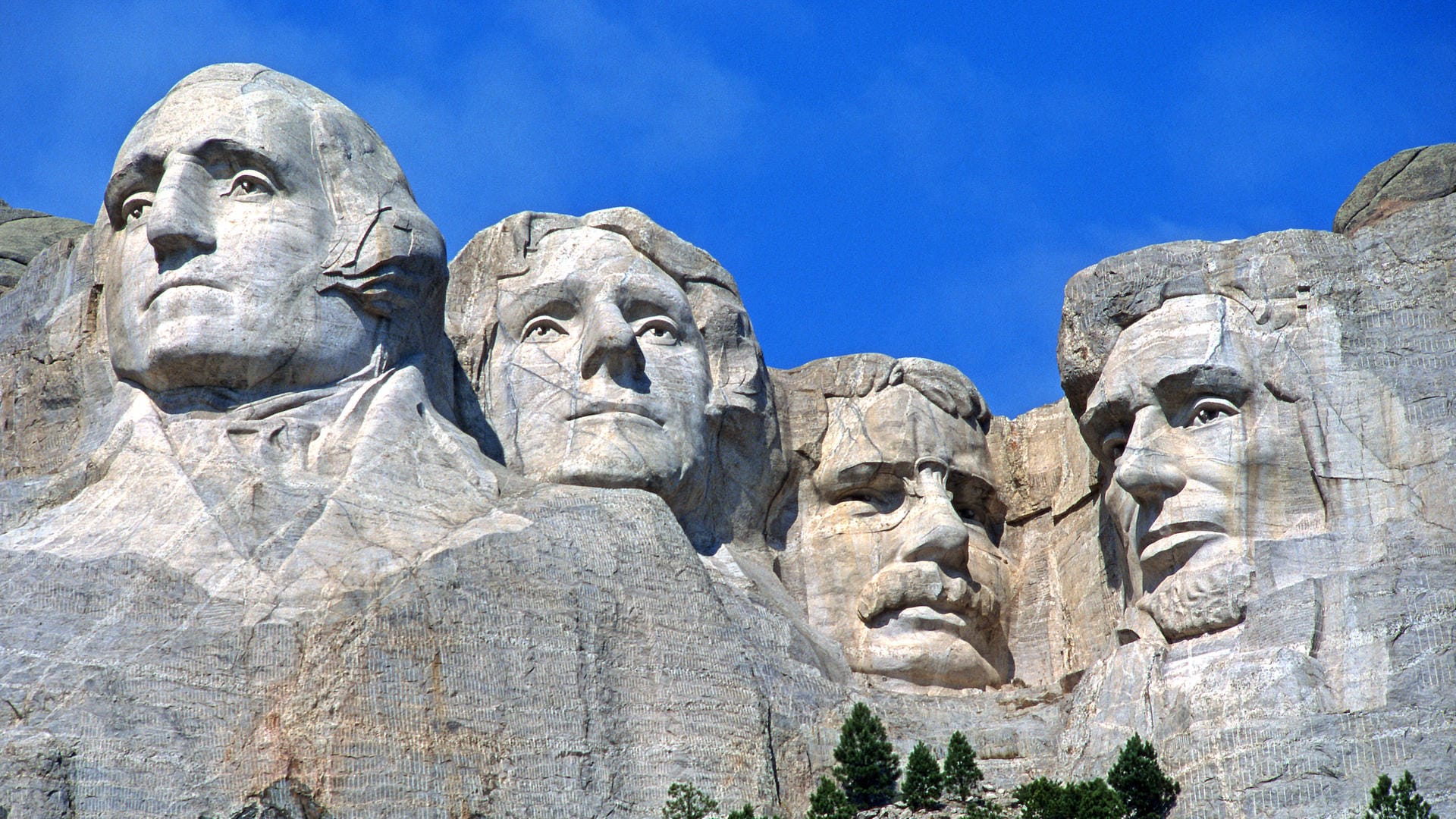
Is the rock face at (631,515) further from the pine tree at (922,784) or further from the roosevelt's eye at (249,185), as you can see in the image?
the pine tree at (922,784)

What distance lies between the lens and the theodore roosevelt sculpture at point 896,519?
20.7m

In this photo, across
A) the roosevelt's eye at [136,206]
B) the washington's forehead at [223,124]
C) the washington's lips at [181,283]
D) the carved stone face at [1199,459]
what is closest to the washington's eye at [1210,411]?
the carved stone face at [1199,459]

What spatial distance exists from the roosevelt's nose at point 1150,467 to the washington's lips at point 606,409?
344 cm

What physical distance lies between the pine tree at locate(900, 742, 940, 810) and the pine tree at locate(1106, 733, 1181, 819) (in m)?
1.05

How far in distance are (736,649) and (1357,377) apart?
4585mm

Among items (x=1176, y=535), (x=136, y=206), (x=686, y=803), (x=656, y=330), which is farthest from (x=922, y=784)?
(x=136, y=206)

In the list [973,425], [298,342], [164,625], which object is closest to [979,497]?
[973,425]

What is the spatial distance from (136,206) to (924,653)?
638 cm

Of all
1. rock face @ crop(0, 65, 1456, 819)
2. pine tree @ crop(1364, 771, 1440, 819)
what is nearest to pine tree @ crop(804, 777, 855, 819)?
rock face @ crop(0, 65, 1456, 819)

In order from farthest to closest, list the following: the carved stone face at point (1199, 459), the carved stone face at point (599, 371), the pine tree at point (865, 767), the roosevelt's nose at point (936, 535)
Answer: the roosevelt's nose at point (936, 535)
the carved stone face at point (599, 371)
the carved stone face at point (1199, 459)
the pine tree at point (865, 767)

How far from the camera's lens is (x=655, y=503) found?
18.9m

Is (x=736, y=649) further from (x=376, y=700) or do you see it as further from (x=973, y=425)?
(x=973, y=425)

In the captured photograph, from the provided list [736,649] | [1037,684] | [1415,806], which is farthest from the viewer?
[1037,684]

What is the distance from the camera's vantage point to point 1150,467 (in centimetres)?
1914
